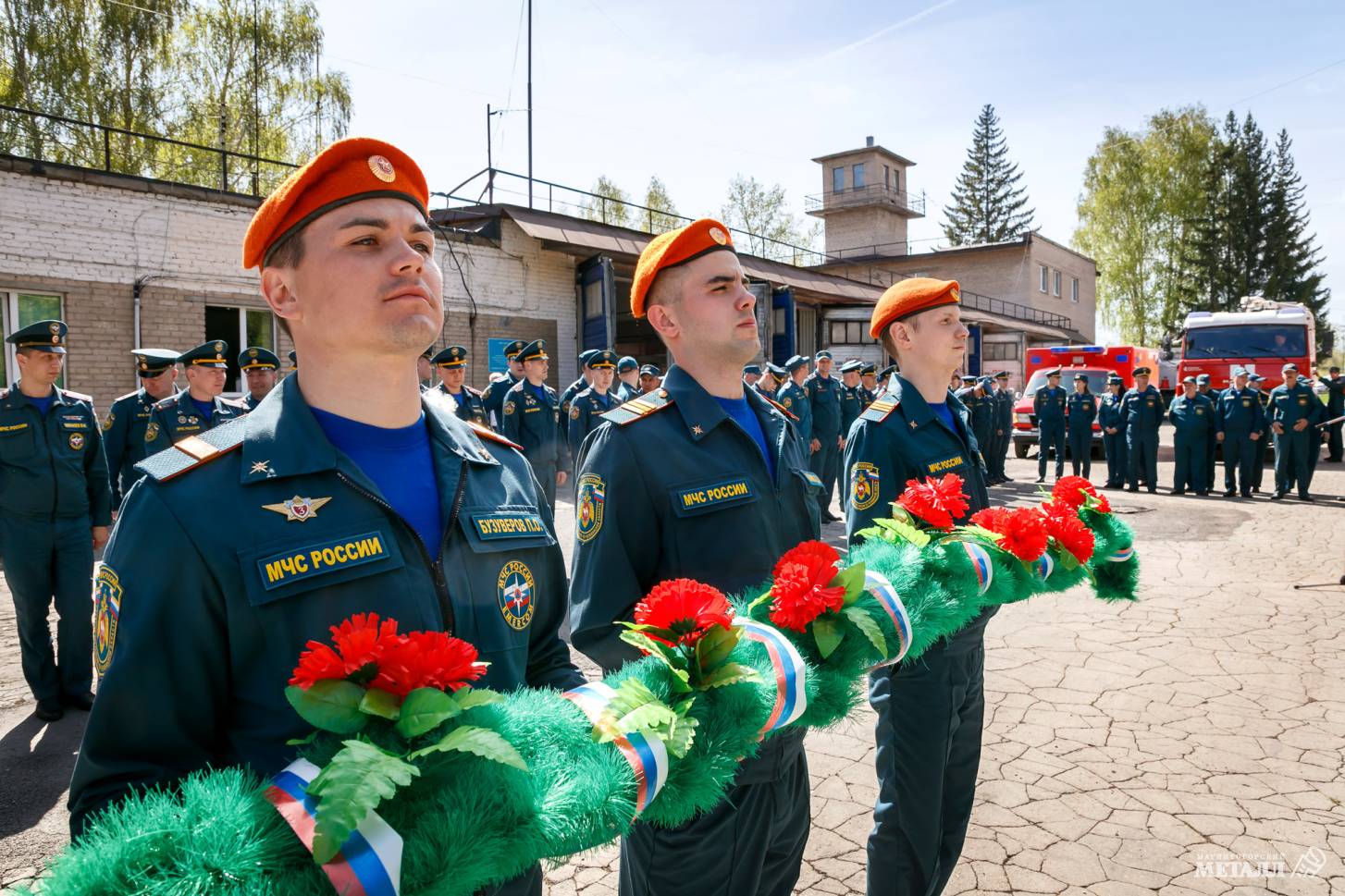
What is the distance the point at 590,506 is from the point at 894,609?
Result: 33.8 inches

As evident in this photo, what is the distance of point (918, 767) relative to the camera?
256cm

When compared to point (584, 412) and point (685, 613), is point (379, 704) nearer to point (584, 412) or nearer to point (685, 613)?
point (685, 613)

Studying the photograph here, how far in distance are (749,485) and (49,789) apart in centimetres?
368

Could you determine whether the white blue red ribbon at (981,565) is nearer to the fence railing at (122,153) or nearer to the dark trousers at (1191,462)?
the dark trousers at (1191,462)

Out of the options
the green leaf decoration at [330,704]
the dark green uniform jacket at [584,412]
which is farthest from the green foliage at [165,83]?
the green leaf decoration at [330,704]

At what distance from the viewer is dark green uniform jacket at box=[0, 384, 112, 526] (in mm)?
5004

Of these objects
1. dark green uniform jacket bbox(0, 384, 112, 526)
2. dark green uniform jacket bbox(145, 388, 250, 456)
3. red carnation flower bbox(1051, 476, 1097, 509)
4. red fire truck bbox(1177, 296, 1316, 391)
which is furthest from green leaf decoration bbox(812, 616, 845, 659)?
red fire truck bbox(1177, 296, 1316, 391)

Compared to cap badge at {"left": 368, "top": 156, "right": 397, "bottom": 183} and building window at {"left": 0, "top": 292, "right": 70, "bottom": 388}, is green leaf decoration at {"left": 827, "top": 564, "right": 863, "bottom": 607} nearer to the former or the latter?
cap badge at {"left": 368, "top": 156, "right": 397, "bottom": 183}

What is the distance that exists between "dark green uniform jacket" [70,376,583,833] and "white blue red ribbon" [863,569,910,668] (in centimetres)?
87

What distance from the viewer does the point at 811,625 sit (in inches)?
Result: 70.6

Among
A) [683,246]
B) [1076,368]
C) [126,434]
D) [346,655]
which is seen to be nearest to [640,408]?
[683,246]

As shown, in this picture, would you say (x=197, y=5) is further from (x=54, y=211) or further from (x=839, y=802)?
(x=839, y=802)

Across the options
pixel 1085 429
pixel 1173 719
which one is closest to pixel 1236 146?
pixel 1085 429

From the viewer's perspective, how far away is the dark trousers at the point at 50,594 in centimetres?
473
